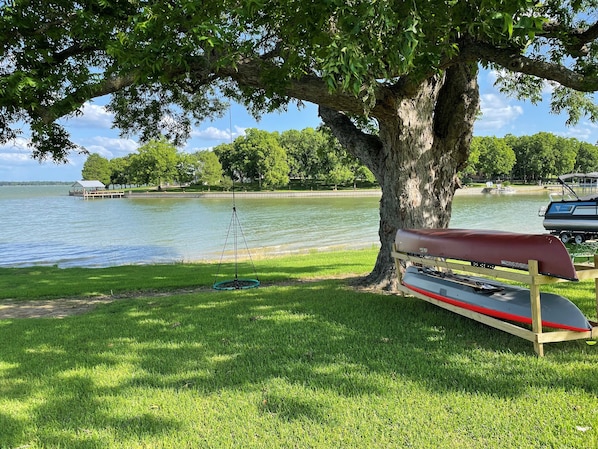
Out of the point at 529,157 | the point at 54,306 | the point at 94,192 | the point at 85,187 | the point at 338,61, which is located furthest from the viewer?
the point at 529,157

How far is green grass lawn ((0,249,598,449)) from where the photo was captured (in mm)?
2785

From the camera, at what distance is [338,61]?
3.37 metres

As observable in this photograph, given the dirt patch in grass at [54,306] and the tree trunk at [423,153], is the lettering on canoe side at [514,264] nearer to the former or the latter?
the tree trunk at [423,153]

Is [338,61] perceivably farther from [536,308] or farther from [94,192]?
[94,192]

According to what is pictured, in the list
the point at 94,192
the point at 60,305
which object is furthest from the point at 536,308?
the point at 94,192

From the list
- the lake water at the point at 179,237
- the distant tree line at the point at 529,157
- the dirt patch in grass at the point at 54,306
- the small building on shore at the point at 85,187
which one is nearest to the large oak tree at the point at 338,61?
the dirt patch in grass at the point at 54,306

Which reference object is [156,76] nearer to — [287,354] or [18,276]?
[287,354]

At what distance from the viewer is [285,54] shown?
6496mm

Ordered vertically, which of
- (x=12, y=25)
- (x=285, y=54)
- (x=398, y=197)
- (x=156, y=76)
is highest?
(x=12, y=25)

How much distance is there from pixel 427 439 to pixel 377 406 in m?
0.48

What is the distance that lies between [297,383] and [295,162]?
306 ft

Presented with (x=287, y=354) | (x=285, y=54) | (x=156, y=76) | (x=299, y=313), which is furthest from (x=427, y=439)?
(x=285, y=54)

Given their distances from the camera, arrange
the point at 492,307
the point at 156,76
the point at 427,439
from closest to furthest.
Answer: the point at 427,439, the point at 492,307, the point at 156,76

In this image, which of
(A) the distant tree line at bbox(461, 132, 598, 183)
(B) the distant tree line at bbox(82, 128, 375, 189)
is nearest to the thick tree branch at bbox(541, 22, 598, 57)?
(B) the distant tree line at bbox(82, 128, 375, 189)
